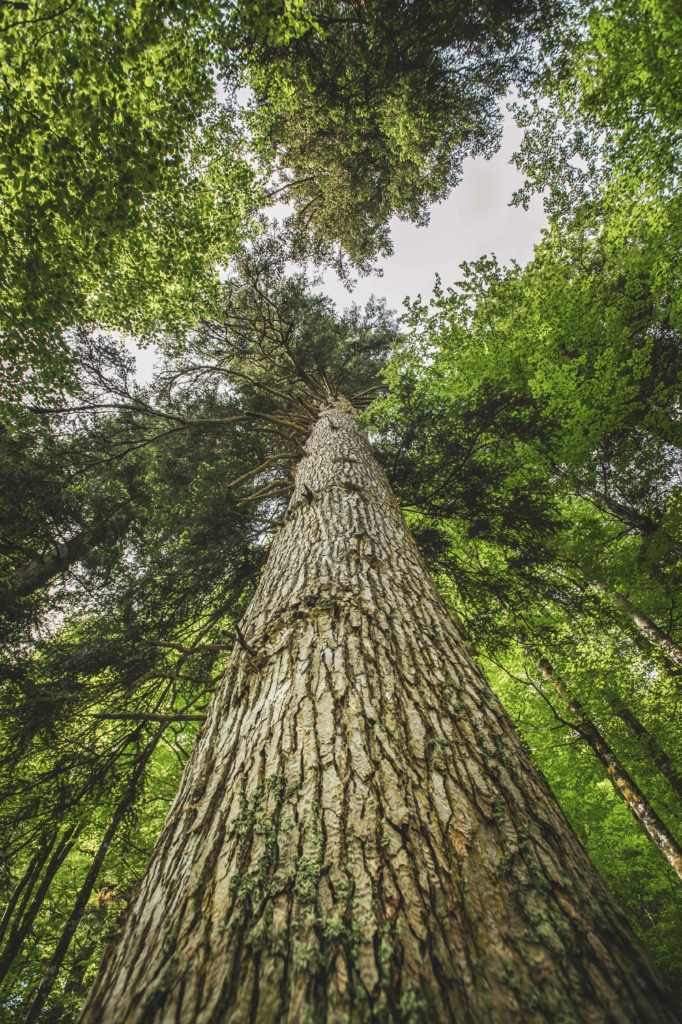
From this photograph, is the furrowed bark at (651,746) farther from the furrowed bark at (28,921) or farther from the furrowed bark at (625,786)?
the furrowed bark at (28,921)

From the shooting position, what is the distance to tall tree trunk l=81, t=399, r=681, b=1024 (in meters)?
0.87

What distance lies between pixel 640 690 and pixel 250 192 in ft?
34.0

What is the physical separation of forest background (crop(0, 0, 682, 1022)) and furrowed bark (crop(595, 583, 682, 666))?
49 mm

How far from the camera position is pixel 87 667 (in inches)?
178

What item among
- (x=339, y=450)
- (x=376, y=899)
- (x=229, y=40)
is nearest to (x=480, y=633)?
(x=339, y=450)

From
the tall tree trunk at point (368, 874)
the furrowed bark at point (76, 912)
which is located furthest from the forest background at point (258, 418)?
the tall tree trunk at point (368, 874)

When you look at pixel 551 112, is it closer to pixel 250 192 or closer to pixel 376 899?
pixel 250 192

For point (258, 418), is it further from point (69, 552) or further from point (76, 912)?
point (76, 912)

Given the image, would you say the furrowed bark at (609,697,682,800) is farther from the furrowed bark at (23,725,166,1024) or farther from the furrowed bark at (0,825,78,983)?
the furrowed bark at (0,825,78,983)

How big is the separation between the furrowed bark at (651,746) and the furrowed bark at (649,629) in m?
1.15

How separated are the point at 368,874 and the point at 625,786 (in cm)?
770

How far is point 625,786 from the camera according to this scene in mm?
6305

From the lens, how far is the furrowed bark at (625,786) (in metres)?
5.87

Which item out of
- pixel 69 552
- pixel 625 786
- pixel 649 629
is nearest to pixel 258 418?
pixel 69 552
